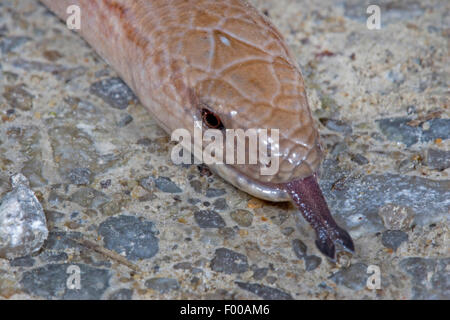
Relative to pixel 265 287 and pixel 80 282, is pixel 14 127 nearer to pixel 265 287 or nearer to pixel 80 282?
pixel 80 282

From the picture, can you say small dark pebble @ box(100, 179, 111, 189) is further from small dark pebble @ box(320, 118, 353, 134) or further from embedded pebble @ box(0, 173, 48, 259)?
small dark pebble @ box(320, 118, 353, 134)

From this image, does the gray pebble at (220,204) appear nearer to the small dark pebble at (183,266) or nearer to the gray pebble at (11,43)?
the small dark pebble at (183,266)

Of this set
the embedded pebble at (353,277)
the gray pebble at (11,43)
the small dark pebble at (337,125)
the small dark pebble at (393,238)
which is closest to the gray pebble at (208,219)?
the embedded pebble at (353,277)

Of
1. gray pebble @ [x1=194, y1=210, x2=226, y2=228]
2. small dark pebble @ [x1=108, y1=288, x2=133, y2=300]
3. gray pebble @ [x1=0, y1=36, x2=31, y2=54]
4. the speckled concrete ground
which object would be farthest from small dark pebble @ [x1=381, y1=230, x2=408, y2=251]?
gray pebble @ [x1=0, y1=36, x2=31, y2=54]

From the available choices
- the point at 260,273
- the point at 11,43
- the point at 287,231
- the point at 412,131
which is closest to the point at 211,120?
the point at 287,231

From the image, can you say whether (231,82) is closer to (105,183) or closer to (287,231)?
(287,231)
